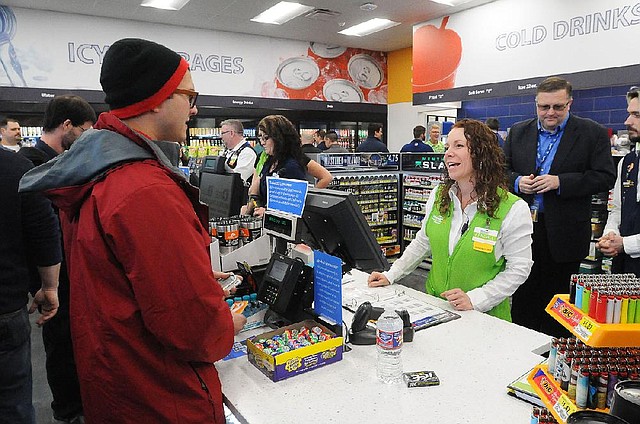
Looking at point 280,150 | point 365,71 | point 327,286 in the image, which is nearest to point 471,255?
point 327,286

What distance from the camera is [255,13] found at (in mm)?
8141

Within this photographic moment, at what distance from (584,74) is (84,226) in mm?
6334

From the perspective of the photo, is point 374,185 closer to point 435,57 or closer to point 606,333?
point 435,57

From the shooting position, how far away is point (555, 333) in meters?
3.18

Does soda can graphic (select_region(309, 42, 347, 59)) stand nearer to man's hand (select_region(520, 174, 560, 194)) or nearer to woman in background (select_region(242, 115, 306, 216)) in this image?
woman in background (select_region(242, 115, 306, 216))

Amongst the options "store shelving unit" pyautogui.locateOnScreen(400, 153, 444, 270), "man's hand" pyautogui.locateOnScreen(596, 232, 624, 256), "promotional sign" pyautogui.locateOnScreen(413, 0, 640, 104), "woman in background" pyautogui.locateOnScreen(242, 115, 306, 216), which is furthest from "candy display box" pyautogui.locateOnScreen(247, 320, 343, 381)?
"promotional sign" pyautogui.locateOnScreen(413, 0, 640, 104)

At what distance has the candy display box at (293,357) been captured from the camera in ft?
4.97

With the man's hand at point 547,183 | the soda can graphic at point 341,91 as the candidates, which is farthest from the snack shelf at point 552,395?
the soda can graphic at point 341,91

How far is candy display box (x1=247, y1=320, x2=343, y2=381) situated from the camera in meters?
1.51

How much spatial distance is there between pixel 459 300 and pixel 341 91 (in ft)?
30.8

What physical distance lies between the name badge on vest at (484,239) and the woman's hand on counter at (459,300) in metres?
0.23

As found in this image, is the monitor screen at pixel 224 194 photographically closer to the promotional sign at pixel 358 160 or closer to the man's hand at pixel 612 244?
the man's hand at pixel 612 244

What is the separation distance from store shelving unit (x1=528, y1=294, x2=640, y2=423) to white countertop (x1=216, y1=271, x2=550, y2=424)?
0.24 m

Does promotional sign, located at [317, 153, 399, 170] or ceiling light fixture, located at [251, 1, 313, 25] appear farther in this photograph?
ceiling light fixture, located at [251, 1, 313, 25]
